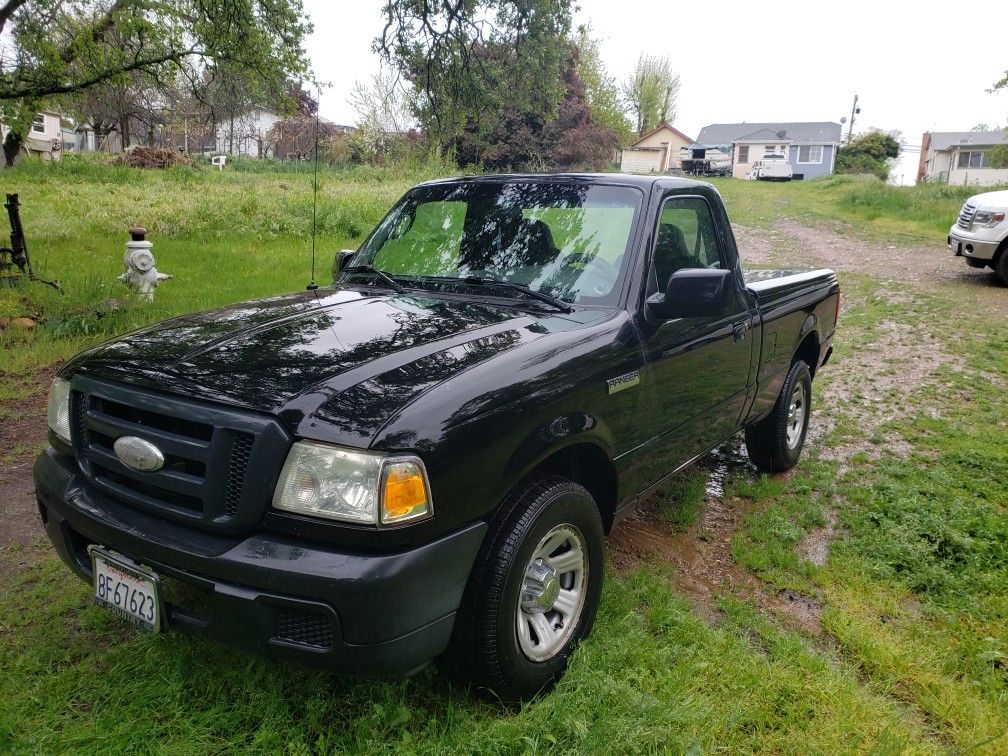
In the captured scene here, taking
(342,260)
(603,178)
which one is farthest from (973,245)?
(342,260)

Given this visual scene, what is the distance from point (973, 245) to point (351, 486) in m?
12.9

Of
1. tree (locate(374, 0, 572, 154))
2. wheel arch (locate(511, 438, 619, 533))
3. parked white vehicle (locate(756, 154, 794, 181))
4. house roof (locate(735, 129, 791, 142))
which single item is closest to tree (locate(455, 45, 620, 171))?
parked white vehicle (locate(756, 154, 794, 181))

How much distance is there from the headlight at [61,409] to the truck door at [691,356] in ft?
7.17

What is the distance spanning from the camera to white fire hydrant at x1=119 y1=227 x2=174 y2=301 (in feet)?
29.1

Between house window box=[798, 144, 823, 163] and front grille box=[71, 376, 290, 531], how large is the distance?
222 feet

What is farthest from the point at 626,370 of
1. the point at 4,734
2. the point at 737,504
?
the point at 4,734

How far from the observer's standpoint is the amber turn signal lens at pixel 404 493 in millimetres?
2020

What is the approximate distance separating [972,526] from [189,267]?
1032 centimetres

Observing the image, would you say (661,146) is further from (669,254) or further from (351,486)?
(351,486)

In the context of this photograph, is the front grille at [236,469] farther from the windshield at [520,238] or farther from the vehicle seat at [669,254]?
the vehicle seat at [669,254]

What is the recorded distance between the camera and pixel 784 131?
208 feet

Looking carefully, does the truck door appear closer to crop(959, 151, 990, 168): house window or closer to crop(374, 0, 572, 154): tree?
crop(374, 0, 572, 154): tree

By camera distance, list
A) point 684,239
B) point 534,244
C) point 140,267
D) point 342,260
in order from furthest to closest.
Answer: point 140,267 → point 342,260 → point 684,239 → point 534,244

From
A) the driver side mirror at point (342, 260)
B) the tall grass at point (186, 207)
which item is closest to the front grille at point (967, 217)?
the tall grass at point (186, 207)
